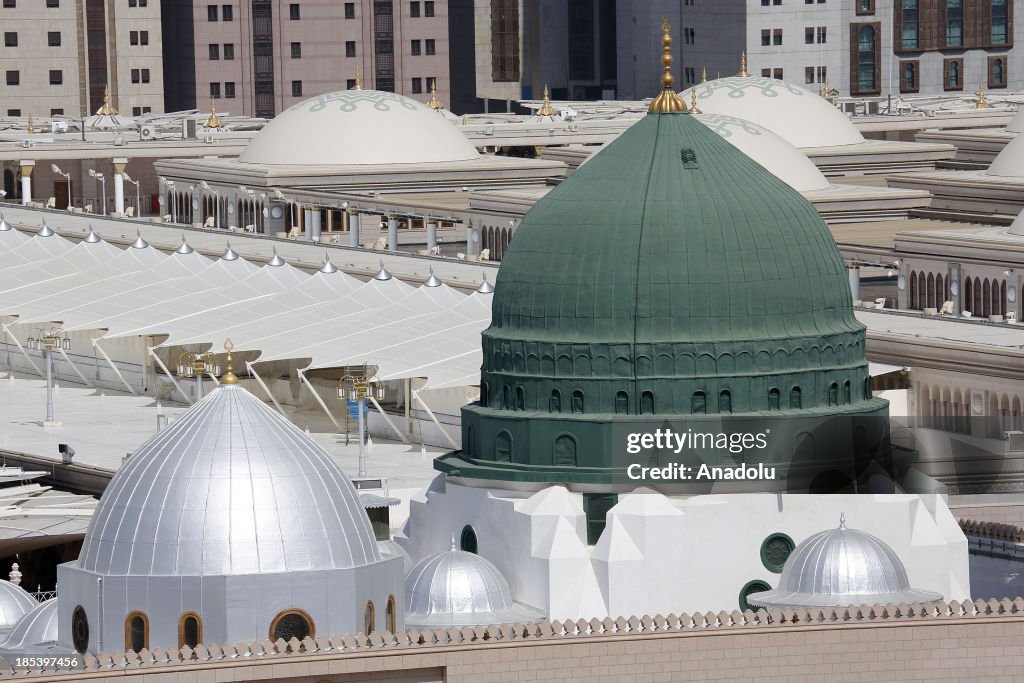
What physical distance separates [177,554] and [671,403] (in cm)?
955

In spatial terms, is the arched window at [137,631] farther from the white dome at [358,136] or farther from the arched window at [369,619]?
the white dome at [358,136]

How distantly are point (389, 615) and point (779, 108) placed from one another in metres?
78.6

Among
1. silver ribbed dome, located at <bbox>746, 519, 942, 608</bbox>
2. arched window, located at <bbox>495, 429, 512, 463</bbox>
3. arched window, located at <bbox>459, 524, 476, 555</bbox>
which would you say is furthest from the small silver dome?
silver ribbed dome, located at <bbox>746, 519, 942, 608</bbox>

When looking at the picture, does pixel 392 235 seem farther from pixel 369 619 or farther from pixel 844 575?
pixel 369 619

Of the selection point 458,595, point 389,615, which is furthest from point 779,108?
point 389,615

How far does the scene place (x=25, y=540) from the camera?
66.1 m

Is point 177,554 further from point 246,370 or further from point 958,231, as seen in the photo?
point 958,231

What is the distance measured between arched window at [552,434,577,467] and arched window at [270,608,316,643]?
7560 millimetres

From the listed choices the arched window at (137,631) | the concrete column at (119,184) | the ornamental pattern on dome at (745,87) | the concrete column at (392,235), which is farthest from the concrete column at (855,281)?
the concrete column at (119,184)

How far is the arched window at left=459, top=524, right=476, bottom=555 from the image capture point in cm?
5534

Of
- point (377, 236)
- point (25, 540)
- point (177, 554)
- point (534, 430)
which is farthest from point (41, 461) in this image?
point (377, 236)

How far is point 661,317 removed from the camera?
54031 mm

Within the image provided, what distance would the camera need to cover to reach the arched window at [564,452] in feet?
178

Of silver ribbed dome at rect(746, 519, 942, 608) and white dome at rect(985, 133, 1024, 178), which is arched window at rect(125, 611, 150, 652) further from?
white dome at rect(985, 133, 1024, 178)
